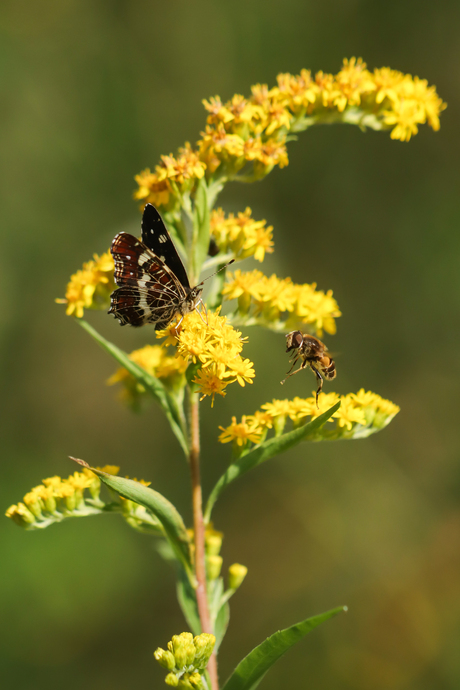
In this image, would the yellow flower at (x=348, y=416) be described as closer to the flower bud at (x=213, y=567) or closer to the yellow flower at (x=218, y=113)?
the flower bud at (x=213, y=567)

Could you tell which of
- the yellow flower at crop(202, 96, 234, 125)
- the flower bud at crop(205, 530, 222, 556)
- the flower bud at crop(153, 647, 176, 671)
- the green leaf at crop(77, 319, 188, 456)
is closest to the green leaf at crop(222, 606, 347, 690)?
the flower bud at crop(153, 647, 176, 671)

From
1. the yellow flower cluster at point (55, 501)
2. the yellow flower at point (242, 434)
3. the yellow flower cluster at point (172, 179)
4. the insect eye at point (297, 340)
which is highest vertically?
the yellow flower cluster at point (172, 179)

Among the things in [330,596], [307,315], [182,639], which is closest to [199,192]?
[307,315]

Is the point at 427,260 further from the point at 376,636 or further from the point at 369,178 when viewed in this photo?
the point at 376,636

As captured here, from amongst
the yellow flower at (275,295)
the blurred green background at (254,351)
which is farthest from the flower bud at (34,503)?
the blurred green background at (254,351)

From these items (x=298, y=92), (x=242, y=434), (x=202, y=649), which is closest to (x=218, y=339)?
(x=242, y=434)

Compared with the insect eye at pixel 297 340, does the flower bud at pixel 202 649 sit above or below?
below
